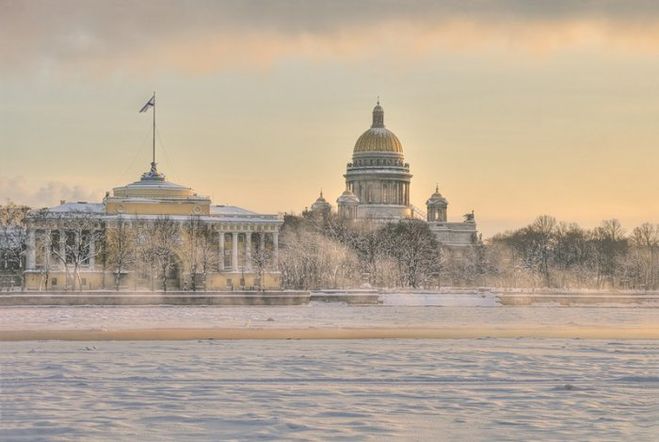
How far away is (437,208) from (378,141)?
441 inches

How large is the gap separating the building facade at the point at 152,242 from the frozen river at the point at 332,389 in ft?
181

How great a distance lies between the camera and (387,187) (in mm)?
161000

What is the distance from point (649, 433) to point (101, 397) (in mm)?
7980

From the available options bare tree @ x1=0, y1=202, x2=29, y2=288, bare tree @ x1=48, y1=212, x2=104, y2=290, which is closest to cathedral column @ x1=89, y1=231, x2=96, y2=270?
bare tree @ x1=48, y1=212, x2=104, y2=290

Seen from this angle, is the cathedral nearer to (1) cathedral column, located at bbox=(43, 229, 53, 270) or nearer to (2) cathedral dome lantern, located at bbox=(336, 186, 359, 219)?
(2) cathedral dome lantern, located at bbox=(336, 186, 359, 219)

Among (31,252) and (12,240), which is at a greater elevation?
(12,240)

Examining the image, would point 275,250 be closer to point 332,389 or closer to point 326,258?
point 326,258

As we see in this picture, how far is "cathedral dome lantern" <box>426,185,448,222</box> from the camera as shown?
161500 millimetres

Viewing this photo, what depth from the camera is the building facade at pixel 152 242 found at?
297 feet

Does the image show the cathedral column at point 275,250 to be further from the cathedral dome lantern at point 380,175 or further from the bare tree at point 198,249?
the cathedral dome lantern at point 380,175

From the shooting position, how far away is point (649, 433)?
1681cm

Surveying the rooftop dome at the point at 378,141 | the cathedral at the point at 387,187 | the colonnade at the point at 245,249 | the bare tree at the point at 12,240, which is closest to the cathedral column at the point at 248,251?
the colonnade at the point at 245,249

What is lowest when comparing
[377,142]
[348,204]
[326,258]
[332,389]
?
[332,389]

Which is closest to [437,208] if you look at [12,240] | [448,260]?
[448,260]
